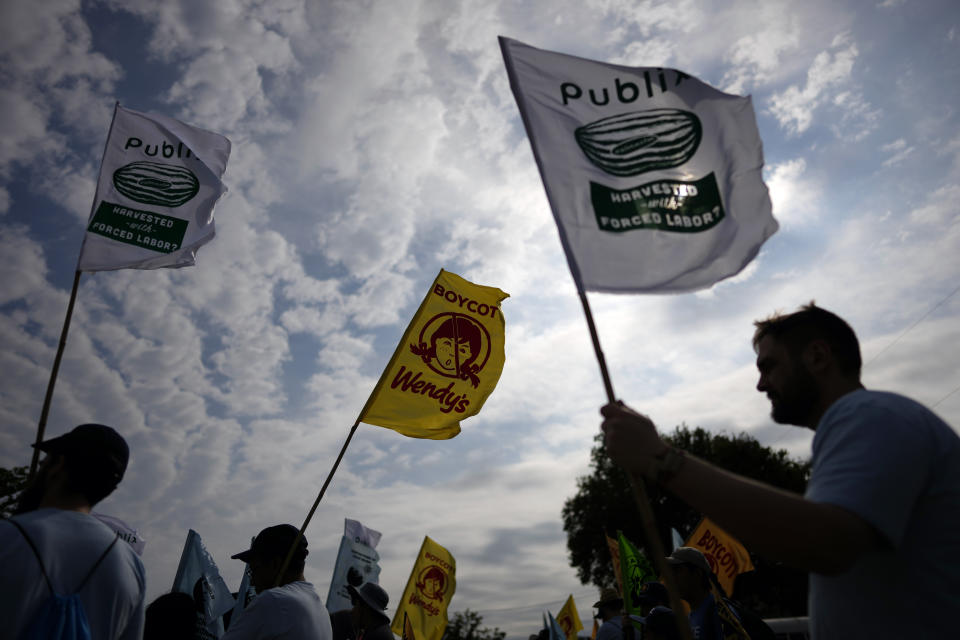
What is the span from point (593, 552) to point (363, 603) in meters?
28.5

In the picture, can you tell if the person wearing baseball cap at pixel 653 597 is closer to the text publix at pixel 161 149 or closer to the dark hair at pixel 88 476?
the dark hair at pixel 88 476

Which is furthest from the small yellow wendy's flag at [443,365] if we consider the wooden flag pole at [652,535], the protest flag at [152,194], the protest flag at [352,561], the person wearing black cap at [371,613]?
the protest flag at [352,561]

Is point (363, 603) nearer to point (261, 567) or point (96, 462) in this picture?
point (261, 567)

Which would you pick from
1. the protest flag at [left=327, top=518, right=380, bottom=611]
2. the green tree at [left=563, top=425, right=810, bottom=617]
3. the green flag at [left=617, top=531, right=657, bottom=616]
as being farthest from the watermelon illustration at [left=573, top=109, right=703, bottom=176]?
the green tree at [left=563, top=425, right=810, bottom=617]

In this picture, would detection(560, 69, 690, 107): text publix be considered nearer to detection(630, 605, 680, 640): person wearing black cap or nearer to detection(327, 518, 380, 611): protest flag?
detection(630, 605, 680, 640): person wearing black cap

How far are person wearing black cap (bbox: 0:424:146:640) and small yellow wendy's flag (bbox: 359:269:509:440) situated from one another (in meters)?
3.23

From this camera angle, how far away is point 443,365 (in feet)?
20.9

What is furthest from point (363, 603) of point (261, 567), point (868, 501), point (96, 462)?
point (868, 501)

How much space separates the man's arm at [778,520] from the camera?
154cm

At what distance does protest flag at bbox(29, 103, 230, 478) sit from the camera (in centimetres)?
543

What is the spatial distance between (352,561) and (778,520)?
11.2 meters

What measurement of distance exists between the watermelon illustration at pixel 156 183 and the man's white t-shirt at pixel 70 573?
4126mm

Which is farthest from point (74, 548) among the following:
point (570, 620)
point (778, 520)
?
point (570, 620)

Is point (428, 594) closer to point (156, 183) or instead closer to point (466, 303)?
point (466, 303)
